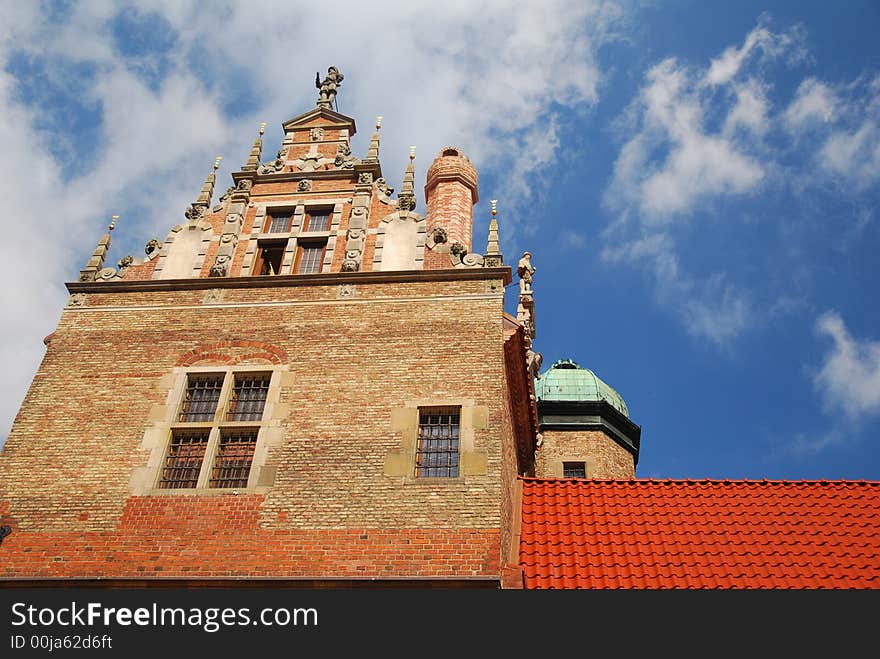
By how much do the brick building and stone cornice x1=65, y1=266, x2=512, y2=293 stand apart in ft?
0.08

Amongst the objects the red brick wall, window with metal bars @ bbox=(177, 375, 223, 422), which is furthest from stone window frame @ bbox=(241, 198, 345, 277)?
window with metal bars @ bbox=(177, 375, 223, 422)

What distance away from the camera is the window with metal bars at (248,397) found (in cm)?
1184

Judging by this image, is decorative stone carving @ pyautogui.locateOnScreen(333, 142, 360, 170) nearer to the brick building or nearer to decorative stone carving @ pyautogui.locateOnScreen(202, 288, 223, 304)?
the brick building

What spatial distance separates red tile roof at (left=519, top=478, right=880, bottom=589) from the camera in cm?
1041

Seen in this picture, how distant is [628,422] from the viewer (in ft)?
72.8

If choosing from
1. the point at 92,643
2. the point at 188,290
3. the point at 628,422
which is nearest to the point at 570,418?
the point at 628,422

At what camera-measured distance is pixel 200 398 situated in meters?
12.2

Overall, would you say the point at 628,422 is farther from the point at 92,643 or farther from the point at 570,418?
the point at 92,643

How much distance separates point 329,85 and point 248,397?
8541 millimetres

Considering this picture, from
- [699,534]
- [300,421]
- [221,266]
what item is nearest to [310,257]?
[221,266]

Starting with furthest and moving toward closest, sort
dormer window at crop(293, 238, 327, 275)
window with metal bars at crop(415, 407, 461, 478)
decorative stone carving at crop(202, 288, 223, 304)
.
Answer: dormer window at crop(293, 238, 327, 275) → decorative stone carving at crop(202, 288, 223, 304) → window with metal bars at crop(415, 407, 461, 478)

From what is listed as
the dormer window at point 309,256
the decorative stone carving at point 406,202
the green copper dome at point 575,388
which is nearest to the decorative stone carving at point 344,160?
the decorative stone carving at point 406,202

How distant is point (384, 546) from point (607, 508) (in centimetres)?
376

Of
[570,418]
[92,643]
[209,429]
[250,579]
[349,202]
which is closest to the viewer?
[92,643]
